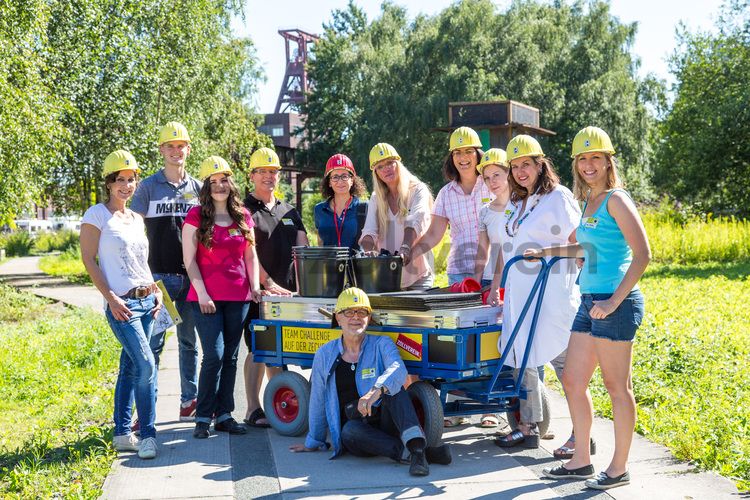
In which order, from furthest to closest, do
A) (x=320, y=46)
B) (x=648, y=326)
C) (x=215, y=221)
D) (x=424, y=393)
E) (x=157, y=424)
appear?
1. (x=320, y=46)
2. (x=648, y=326)
3. (x=157, y=424)
4. (x=215, y=221)
5. (x=424, y=393)

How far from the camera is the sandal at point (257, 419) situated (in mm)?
6492

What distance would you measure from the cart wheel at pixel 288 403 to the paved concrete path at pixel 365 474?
0.09 metres

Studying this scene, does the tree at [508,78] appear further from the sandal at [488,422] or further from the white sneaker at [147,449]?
the white sneaker at [147,449]

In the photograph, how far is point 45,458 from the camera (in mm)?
5547

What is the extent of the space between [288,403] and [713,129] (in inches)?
773

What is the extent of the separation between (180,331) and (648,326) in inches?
217

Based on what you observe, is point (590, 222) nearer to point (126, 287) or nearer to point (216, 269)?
point (216, 269)

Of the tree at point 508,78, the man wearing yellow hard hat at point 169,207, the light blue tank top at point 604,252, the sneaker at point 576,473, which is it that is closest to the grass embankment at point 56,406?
the man wearing yellow hard hat at point 169,207

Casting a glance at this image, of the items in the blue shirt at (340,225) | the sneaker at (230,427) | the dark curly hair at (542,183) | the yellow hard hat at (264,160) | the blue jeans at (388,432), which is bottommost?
the sneaker at (230,427)

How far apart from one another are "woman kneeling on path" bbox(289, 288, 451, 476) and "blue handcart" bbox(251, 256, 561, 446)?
0.16 metres

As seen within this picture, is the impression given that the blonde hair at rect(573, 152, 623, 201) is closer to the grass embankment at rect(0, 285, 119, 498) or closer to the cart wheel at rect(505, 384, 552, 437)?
the cart wheel at rect(505, 384, 552, 437)

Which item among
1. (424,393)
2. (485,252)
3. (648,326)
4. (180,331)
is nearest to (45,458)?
(180,331)

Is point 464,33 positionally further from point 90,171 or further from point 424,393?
point 424,393

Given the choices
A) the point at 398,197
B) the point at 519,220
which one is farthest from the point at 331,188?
the point at 519,220
